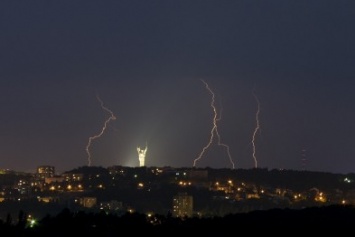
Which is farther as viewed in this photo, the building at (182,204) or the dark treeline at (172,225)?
the building at (182,204)

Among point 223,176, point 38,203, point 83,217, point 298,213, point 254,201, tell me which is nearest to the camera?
point 83,217

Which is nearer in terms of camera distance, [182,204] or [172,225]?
[172,225]

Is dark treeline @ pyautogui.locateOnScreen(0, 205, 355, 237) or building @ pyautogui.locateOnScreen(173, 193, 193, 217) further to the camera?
building @ pyautogui.locateOnScreen(173, 193, 193, 217)

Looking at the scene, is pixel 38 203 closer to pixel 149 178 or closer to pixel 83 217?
pixel 149 178

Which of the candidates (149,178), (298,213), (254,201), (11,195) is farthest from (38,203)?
(298,213)

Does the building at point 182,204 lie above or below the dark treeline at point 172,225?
above

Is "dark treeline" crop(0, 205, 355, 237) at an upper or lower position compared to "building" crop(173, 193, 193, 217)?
lower

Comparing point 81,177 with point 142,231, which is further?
point 81,177

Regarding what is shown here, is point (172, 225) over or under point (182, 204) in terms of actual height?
under
